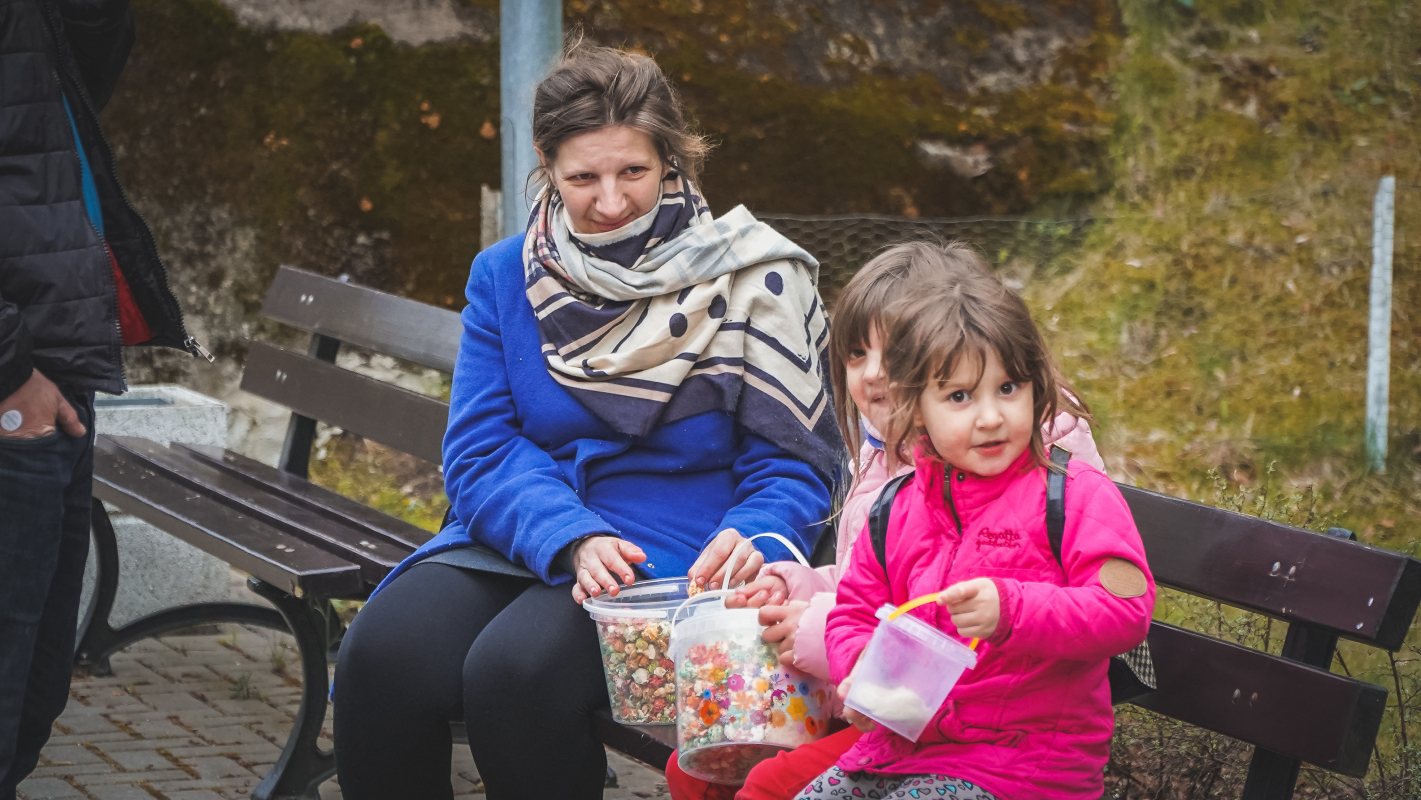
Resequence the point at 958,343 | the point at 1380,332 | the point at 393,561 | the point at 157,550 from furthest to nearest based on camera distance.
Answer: the point at 1380,332, the point at 157,550, the point at 393,561, the point at 958,343

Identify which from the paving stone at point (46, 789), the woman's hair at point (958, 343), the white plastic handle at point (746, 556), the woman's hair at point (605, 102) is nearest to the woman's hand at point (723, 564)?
the white plastic handle at point (746, 556)

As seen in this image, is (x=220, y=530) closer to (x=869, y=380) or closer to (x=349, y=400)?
(x=349, y=400)

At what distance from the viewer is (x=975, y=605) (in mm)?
1794

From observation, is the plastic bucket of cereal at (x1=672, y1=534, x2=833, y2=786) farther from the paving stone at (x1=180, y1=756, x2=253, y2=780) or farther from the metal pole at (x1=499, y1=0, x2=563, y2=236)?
the paving stone at (x1=180, y1=756, x2=253, y2=780)

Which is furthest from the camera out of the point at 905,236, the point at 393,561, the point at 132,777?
the point at 905,236

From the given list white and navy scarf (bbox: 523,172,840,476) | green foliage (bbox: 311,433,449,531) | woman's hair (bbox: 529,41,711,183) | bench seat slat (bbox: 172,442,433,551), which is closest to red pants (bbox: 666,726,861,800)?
white and navy scarf (bbox: 523,172,840,476)

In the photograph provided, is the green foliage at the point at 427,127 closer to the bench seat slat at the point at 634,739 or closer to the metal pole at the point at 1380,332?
the metal pole at the point at 1380,332

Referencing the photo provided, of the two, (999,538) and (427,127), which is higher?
(427,127)

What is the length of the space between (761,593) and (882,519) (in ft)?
0.81

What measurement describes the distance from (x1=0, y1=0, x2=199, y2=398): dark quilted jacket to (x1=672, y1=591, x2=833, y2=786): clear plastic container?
4.51 feet

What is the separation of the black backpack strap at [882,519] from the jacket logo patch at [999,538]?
18cm

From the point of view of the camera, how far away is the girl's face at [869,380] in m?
2.29

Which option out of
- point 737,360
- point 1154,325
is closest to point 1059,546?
point 737,360

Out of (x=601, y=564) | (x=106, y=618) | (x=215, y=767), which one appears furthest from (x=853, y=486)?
(x=106, y=618)
